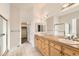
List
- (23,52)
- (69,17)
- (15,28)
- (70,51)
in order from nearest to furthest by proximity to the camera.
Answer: (70,51)
(69,17)
(23,52)
(15,28)

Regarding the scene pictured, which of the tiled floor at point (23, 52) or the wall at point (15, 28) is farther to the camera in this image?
Result: the wall at point (15, 28)

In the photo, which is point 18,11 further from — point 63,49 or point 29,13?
point 63,49

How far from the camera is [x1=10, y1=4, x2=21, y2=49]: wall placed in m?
3.16

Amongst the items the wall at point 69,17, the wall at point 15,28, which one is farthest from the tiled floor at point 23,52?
the wall at point 69,17

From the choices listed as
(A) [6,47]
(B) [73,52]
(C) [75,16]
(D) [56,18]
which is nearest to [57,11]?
(D) [56,18]

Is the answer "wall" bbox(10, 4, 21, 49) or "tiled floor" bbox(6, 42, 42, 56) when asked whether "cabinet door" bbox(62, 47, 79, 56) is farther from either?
"wall" bbox(10, 4, 21, 49)

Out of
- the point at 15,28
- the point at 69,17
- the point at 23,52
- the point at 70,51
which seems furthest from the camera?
the point at 15,28

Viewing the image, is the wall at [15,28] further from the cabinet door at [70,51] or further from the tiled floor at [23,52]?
the cabinet door at [70,51]

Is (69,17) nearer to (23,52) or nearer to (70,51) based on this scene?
(70,51)

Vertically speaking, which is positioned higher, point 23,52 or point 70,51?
point 70,51

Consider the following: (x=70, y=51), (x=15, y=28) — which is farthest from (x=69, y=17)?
(x=15, y=28)

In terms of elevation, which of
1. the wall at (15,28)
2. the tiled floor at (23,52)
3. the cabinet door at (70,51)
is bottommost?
the tiled floor at (23,52)

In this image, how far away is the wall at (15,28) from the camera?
3156 mm

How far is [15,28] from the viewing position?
3.36 m
